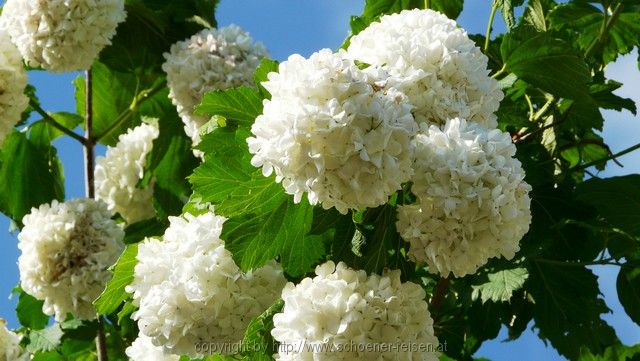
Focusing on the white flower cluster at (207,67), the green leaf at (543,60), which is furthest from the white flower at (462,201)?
the white flower cluster at (207,67)

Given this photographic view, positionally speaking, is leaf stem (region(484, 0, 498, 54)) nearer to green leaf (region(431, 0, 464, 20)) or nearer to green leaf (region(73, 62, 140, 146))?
green leaf (region(431, 0, 464, 20))

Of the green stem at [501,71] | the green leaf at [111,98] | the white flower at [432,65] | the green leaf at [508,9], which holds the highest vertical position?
the green leaf at [111,98]

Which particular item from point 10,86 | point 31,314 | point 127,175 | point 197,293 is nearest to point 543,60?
point 197,293

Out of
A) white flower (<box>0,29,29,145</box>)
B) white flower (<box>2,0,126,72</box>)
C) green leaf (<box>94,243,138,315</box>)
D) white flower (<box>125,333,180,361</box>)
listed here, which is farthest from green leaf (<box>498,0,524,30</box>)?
white flower (<box>0,29,29,145</box>)

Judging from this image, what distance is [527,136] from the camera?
3.52m

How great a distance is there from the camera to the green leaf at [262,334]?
247 centimetres

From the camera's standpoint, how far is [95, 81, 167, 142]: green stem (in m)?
4.64

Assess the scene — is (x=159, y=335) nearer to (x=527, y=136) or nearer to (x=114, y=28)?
(x=527, y=136)

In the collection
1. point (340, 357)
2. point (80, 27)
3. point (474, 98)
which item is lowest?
point (340, 357)

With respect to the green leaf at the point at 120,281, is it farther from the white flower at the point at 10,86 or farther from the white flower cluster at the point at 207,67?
the white flower at the point at 10,86

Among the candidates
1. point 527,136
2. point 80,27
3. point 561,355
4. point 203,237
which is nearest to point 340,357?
point 203,237

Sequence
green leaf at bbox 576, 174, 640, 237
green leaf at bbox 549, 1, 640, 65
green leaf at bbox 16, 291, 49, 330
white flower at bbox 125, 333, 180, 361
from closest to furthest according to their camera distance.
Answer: white flower at bbox 125, 333, 180, 361 < green leaf at bbox 576, 174, 640, 237 < green leaf at bbox 549, 1, 640, 65 < green leaf at bbox 16, 291, 49, 330

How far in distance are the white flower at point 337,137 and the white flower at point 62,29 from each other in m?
2.03

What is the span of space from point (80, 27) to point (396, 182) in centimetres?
222
